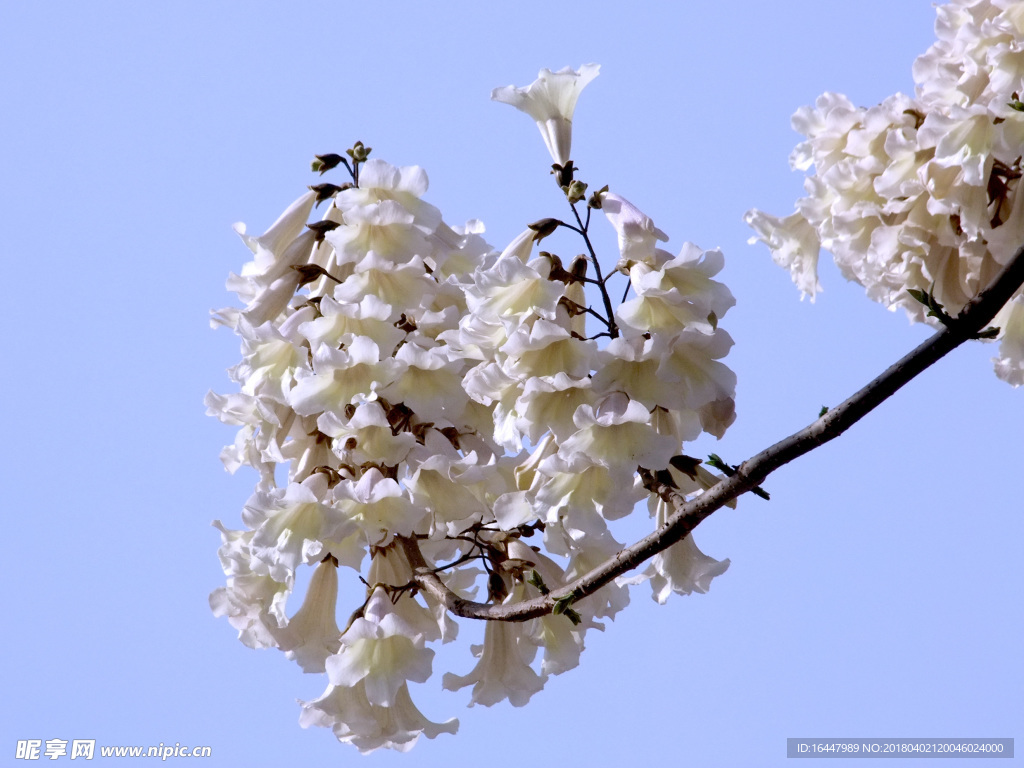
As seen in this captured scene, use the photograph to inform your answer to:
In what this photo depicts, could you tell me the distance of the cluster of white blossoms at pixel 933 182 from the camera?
7.94 ft

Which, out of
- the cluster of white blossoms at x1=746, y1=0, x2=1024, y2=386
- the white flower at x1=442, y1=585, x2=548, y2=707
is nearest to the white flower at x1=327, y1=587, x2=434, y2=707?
the white flower at x1=442, y1=585, x2=548, y2=707

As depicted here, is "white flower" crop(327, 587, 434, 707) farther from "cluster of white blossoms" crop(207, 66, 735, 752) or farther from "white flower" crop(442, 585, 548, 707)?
"white flower" crop(442, 585, 548, 707)

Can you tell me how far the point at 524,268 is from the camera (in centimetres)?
189

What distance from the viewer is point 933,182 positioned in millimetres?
2469

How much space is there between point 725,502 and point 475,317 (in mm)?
545

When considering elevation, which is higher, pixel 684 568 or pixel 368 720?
pixel 684 568

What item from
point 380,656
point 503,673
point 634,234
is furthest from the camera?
point 503,673

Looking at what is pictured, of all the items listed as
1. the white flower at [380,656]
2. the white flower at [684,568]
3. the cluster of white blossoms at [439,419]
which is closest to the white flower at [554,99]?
the cluster of white blossoms at [439,419]

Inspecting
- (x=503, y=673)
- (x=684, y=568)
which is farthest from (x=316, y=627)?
(x=684, y=568)

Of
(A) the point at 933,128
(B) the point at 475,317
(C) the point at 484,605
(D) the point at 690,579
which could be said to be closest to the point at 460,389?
(B) the point at 475,317

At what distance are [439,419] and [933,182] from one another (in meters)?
1.21

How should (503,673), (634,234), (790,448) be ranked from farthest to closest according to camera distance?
(503,673)
(634,234)
(790,448)

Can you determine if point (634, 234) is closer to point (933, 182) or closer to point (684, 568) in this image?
point (684, 568)

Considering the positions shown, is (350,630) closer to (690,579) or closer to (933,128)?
(690,579)
